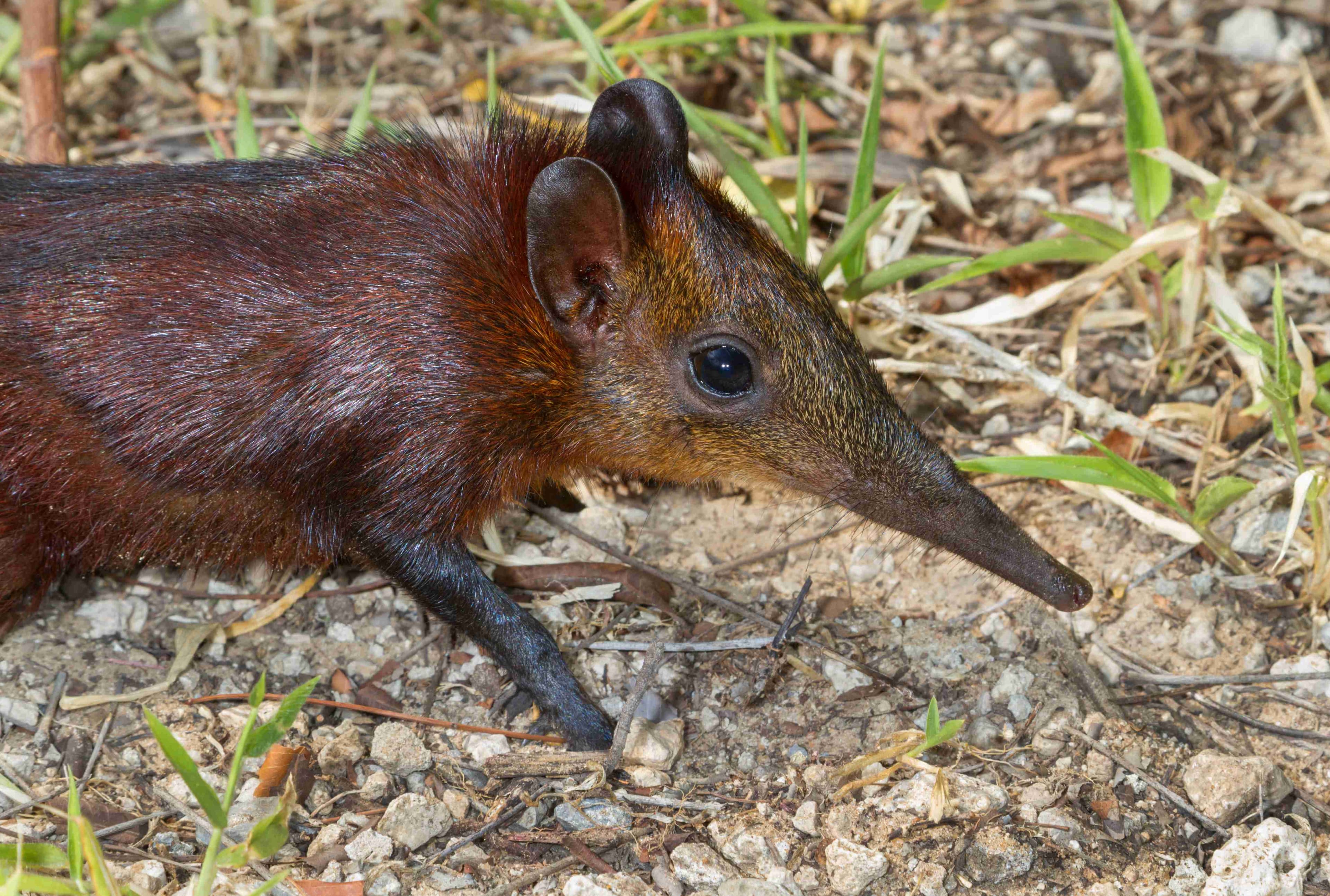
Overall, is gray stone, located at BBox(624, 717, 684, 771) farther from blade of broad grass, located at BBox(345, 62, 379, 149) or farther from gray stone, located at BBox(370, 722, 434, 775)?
blade of broad grass, located at BBox(345, 62, 379, 149)

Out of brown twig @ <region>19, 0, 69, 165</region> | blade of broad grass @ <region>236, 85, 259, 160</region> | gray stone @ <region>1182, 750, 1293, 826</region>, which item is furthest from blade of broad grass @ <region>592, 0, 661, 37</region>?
gray stone @ <region>1182, 750, 1293, 826</region>

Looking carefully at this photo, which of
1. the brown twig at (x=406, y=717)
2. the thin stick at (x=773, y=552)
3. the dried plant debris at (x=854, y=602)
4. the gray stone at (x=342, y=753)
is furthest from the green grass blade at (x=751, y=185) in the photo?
the gray stone at (x=342, y=753)

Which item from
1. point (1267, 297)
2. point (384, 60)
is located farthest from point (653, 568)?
point (384, 60)

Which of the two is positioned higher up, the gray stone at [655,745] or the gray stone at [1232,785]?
the gray stone at [1232,785]

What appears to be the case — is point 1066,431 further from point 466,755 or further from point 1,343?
point 1,343

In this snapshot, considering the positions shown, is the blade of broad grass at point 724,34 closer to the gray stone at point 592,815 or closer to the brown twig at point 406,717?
the brown twig at point 406,717
